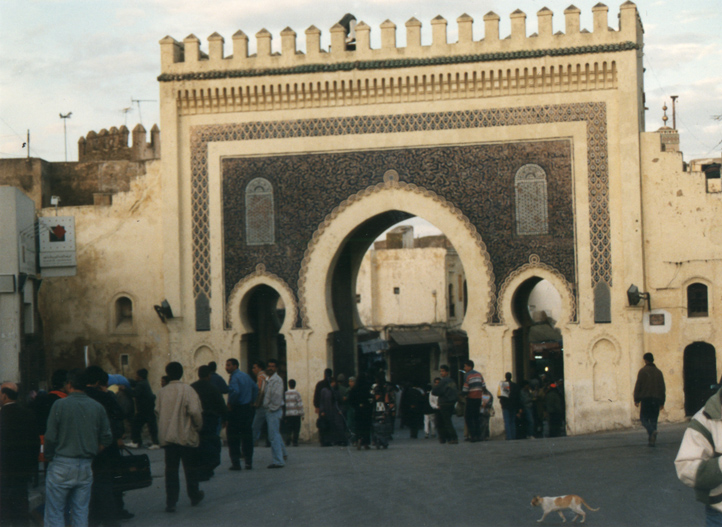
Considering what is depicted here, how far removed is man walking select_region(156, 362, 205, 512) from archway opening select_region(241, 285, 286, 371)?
33.3 ft

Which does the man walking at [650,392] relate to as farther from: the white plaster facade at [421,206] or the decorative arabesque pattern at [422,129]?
the decorative arabesque pattern at [422,129]

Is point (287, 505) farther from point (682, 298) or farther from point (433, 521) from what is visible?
point (682, 298)

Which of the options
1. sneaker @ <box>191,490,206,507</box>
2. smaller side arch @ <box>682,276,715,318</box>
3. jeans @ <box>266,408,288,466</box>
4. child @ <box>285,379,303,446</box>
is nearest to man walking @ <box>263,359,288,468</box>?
jeans @ <box>266,408,288,466</box>

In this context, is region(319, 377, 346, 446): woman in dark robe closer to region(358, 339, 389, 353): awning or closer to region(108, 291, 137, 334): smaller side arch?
region(108, 291, 137, 334): smaller side arch

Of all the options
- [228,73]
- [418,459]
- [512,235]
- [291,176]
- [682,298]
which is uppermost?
[228,73]

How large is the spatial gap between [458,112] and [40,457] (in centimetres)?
1204

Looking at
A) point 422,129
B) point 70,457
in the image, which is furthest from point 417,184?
point 70,457

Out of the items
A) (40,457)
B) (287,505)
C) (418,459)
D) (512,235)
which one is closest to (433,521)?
(287,505)

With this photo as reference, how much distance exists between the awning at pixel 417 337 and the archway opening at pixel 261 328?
1232 cm

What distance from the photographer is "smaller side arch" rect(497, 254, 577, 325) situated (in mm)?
18188

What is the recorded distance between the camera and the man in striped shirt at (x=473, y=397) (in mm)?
15094

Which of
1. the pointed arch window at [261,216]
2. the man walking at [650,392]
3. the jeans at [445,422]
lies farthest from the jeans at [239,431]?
the pointed arch window at [261,216]

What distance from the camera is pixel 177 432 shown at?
29.4 feet

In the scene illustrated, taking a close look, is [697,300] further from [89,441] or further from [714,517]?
[714,517]
